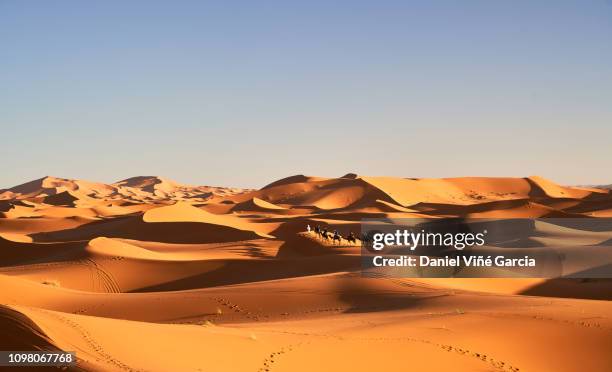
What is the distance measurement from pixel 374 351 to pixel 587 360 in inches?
133

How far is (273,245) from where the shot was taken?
30422mm

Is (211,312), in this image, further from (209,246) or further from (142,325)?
(209,246)

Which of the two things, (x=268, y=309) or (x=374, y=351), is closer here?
(x=374, y=351)

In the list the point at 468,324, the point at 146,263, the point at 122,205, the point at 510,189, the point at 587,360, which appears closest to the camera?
the point at 587,360

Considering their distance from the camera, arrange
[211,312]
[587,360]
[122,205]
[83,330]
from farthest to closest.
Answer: [122,205]
[211,312]
[587,360]
[83,330]

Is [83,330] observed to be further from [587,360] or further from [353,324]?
[587,360]

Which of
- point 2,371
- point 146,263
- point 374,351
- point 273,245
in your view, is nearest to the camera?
point 2,371

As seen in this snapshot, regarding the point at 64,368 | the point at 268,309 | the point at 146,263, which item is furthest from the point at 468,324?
the point at 146,263

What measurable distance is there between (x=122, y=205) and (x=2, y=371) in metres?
58.7

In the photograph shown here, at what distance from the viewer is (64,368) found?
666 centimetres

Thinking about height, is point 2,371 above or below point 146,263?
above

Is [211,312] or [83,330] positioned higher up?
[83,330]

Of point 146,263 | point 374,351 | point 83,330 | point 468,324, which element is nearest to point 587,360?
point 468,324

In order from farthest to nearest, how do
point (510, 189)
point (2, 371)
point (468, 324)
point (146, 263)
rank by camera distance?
1. point (510, 189)
2. point (146, 263)
3. point (468, 324)
4. point (2, 371)
